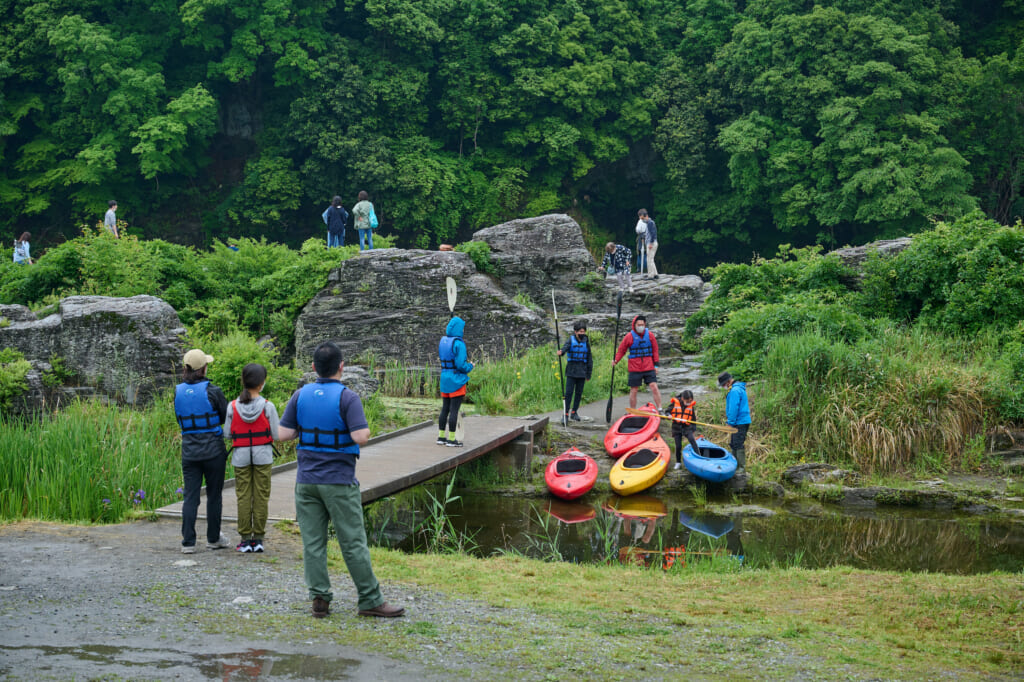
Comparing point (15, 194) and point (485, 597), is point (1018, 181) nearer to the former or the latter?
point (485, 597)

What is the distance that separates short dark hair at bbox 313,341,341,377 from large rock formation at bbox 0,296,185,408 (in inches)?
349

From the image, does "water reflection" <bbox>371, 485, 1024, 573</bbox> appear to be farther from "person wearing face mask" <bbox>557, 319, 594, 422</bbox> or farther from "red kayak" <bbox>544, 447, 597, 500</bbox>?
"person wearing face mask" <bbox>557, 319, 594, 422</bbox>

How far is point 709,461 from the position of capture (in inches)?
494

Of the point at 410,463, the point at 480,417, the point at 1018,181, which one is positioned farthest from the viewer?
the point at 1018,181

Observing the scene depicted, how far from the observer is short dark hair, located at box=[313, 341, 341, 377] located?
5.55m

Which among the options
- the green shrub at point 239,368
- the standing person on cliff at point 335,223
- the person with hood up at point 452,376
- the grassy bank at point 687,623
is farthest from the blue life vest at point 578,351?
the standing person on cliff at point 335,223

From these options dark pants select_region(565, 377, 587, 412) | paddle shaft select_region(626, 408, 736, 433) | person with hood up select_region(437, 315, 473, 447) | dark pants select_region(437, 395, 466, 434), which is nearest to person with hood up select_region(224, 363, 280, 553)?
person with hood up select_region(437, 315, 473, 447)

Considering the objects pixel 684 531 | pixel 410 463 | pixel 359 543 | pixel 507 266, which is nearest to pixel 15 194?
pixel 507 266

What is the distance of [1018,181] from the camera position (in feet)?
104

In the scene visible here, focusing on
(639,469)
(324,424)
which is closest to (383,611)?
(324,424)

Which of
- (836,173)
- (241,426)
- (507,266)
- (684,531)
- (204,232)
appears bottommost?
(684,531)

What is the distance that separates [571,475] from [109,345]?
7227 mm

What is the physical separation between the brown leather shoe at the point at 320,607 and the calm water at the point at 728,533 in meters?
3.88

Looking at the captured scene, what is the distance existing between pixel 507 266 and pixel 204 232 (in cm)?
1727
